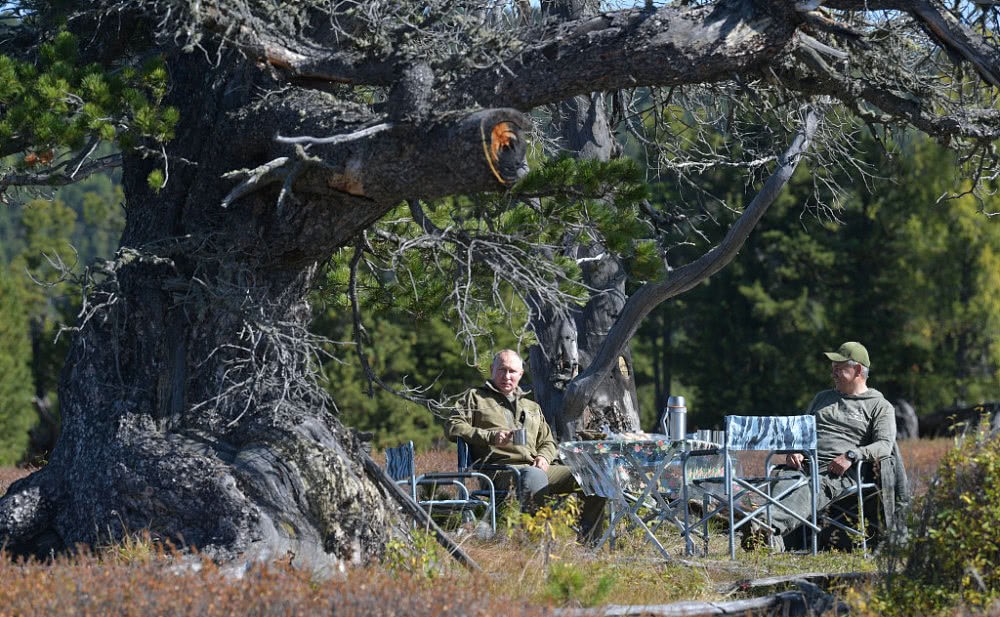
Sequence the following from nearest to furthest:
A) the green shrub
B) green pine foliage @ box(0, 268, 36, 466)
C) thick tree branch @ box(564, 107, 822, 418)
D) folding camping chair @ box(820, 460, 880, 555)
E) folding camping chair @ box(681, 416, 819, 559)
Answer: the green shrub → folding camping chair @ box(681, 416, 819, 559) → folding camping chair @ box(820, 460, 880, 555) → thick tree branch @ box(564, 107, 822, 418) → green pine foliage @ box(0, 268, 36, 466)

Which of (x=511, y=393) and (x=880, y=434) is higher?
(x=511, y=393)

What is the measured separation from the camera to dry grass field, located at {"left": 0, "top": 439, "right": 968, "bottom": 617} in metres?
4.50

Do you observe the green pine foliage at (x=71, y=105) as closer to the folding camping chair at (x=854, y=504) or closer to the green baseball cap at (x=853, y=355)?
the green baseball cap at (x=853, y=355)

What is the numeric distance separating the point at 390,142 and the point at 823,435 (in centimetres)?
401

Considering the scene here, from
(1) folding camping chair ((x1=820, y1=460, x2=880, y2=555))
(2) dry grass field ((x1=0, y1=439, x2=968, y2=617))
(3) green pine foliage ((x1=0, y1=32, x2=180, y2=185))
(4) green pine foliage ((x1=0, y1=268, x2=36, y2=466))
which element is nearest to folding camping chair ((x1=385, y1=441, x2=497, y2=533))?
(2) dry grass field ((x1=0, y1=439, x2=968, y2=617))

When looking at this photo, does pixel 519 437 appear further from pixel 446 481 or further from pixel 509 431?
pixel 446 481

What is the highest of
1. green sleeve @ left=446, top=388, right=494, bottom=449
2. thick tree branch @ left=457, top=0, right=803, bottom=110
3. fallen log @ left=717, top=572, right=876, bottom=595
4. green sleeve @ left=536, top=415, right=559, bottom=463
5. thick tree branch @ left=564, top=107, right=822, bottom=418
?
thick tree branch @ left=457, top=0, right=803, bottom=110

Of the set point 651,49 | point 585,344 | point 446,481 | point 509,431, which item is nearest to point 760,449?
point 509,431

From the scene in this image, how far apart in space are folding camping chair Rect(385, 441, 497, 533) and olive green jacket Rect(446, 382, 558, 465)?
0.71 feet

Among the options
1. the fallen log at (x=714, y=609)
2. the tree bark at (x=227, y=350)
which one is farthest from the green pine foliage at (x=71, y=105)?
the fallen log at (x=714, y=609)

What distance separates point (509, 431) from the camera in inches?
320

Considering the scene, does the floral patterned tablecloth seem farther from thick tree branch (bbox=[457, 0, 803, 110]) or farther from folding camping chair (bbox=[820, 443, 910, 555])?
thick tree branch (bbox=[457, 0, 803, 110])

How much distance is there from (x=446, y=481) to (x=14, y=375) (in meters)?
20.8

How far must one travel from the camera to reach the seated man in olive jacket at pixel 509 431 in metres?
8.14
